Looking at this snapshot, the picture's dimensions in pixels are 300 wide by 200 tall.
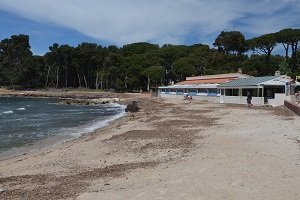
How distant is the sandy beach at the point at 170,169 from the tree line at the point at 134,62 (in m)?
54.2

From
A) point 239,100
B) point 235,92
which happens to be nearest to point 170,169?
point 239,100

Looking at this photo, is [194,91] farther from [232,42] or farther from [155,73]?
[232,42]

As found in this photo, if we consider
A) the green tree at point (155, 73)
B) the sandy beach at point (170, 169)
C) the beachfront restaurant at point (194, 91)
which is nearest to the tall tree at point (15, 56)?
the green tree at point (155, 73)

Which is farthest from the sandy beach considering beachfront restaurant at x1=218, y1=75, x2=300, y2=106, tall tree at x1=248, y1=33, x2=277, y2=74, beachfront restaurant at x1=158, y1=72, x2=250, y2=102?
tall tree at x1=248, y1=33, x2=277, y2=74

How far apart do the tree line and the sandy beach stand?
5422 centimetres

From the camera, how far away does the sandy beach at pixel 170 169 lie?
30.7ft

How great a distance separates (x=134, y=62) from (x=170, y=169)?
9970cm

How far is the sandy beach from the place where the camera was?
937cm

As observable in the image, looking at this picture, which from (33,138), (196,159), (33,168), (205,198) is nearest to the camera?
(205,198)

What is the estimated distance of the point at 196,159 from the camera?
42.9ft

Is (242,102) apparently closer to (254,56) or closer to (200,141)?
(200,141)

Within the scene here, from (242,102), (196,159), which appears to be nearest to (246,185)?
(196,159)

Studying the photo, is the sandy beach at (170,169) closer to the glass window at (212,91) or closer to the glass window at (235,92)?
the glass window at (235,92)

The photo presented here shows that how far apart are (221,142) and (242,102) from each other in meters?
29.8
